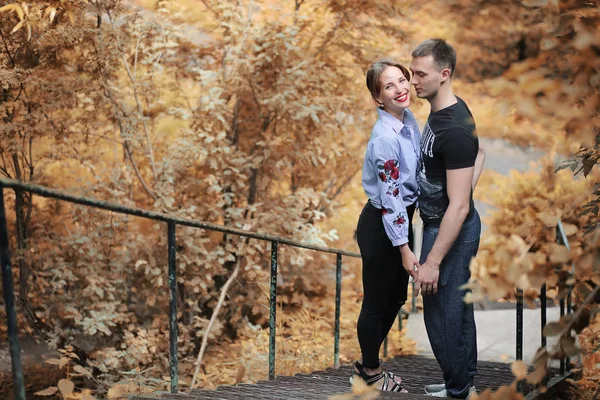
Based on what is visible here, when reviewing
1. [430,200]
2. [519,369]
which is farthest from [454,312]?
[519,369]

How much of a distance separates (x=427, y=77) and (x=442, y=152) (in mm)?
321

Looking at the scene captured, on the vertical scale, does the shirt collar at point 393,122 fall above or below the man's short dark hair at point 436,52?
below

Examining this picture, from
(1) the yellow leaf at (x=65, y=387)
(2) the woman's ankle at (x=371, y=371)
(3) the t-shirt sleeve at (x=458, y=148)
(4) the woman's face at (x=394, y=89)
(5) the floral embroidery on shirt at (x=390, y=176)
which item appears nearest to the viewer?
(1) the yellow leaf at (x=65, y=387)

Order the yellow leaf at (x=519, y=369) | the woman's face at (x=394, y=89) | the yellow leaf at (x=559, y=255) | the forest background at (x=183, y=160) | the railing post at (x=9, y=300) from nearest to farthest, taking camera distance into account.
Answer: the yellow leaf at (x=559, y=255) → the yellow leaf at (x=519, y=369) → the railing post at (x=9, y=300) → the woman's face at (x=394, y=89) → the forest background at (x=183, y=160)

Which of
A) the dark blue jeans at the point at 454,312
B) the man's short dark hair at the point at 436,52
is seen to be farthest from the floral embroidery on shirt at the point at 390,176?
the man's short dark hair at the point at 436,52

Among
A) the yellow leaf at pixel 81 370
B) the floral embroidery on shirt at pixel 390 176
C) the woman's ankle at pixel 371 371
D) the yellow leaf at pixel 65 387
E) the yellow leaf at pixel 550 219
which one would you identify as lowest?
the woman's ankle at pixel 371 371

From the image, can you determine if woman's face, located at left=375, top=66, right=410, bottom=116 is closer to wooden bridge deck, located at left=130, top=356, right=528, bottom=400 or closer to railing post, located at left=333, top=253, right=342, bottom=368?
wooden bridge deck, located at left=130, top=356, right=528, bottom=400

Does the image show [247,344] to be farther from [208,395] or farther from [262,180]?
[208,395]

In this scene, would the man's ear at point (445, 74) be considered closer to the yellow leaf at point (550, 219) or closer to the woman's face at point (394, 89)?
the woman's face at point (394, 89)

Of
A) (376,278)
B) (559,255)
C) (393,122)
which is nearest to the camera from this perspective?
(559,255)

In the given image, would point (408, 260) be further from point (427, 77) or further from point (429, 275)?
point (427, 77)

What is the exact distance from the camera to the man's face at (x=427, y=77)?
2.76 meters

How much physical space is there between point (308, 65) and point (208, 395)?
154 inches

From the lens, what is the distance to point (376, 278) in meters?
3.06
